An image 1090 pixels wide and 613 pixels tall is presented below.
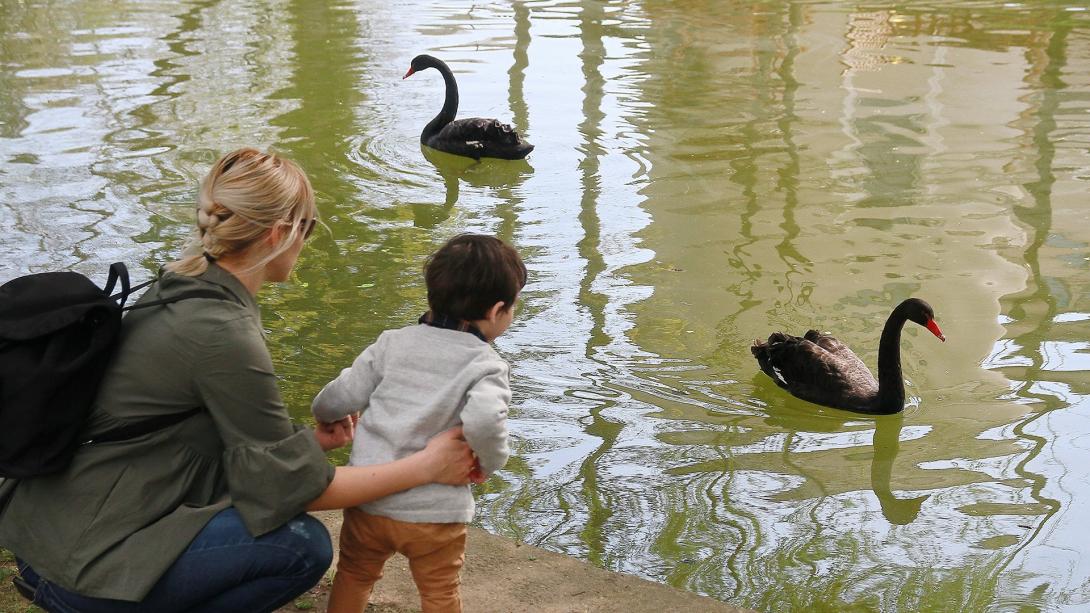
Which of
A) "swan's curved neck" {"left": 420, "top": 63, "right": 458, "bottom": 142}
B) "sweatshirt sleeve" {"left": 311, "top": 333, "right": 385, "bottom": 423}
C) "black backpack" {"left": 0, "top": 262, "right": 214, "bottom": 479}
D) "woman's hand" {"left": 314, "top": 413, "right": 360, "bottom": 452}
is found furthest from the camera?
"swan's curved neck" {"left": 420, "top": 63, "right": 458, "bottom": 142}

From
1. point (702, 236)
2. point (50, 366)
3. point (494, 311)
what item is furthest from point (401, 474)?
point (702, 236)

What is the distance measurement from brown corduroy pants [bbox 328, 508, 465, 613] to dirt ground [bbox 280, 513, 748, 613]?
40 centimetres

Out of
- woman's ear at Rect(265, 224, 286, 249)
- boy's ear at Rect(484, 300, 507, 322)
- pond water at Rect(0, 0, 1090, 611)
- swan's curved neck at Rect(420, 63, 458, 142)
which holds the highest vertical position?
woman's ear at Rect(265, 224, 286, 249)

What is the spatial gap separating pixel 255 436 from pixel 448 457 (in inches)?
17.9

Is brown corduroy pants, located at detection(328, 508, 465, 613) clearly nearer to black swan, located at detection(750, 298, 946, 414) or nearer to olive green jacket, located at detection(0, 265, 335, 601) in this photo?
olive green jacket, located at detection(0, 265, 335, 601)

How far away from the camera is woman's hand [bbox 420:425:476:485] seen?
9.83 ft

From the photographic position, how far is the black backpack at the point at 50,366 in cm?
269

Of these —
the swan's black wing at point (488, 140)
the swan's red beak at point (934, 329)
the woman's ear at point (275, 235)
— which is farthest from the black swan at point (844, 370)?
the swan's black wing at point (488, 140)

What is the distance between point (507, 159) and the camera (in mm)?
10062

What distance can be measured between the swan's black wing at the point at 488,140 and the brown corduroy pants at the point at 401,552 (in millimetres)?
6929

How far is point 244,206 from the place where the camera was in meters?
2.91

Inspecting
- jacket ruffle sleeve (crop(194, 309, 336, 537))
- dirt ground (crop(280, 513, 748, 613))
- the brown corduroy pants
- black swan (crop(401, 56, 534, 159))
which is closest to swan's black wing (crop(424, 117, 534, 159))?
black swan (crop(401, 56, 534, 159))

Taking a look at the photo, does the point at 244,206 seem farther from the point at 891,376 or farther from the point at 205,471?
the point at 891,376

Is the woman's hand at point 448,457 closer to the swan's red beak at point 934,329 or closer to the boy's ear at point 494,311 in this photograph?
the boy's ear at point 494,311
